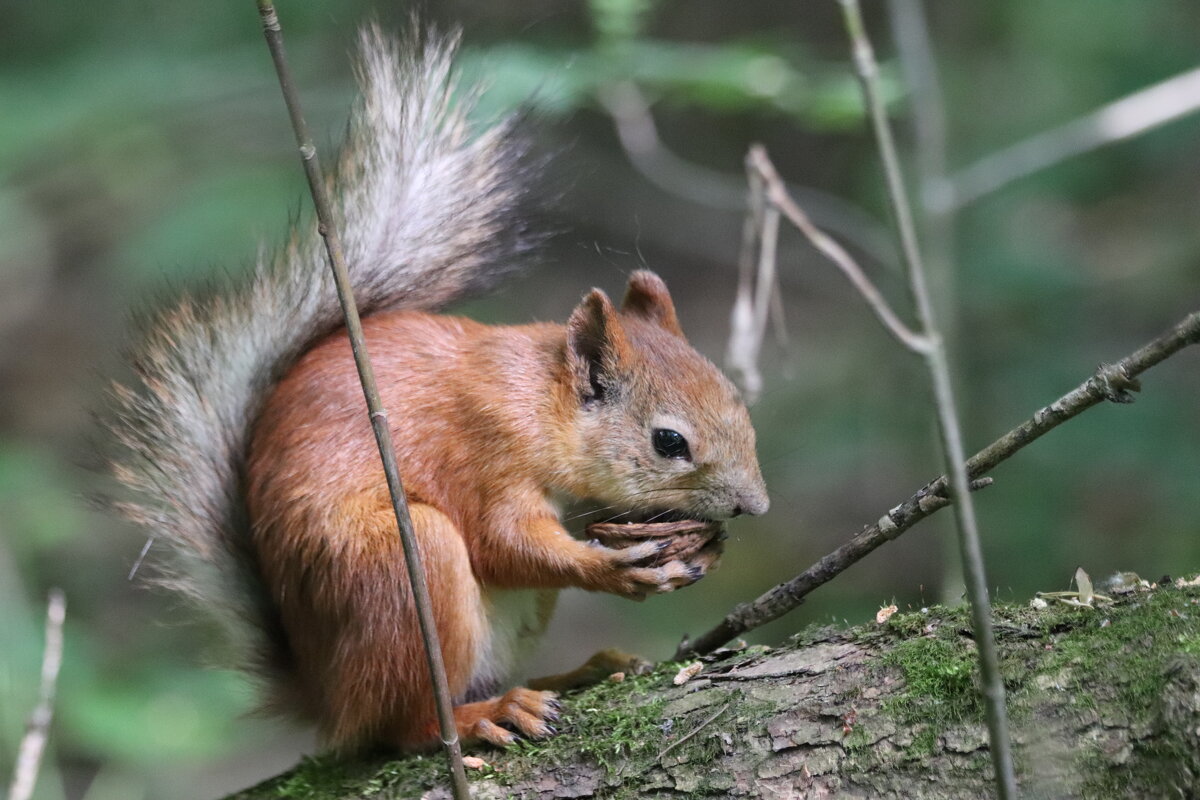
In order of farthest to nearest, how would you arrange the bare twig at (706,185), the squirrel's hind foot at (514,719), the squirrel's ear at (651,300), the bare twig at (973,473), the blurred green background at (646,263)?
1. the bare twig at (706,185)
2. the blurred green background at (646,263)
3. the squirrel's ear at (651,300)
4. the squirrel's hind foot at (514,719)
5. the bare twig at (973,473)

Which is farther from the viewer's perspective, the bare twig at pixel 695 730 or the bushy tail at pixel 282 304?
the bushy tail at pixel 282 304

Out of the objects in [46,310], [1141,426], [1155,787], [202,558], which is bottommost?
[1155,787]

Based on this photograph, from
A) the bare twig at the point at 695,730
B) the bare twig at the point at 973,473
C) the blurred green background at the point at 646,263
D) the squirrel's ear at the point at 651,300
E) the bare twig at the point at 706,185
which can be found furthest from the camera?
the bare twig at the point at 706,185

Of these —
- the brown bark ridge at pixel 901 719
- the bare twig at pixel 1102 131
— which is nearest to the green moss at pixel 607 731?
the brown bark ridge at pixel 901 719

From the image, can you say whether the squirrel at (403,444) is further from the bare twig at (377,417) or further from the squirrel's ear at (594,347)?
the bare twig at (377,417)

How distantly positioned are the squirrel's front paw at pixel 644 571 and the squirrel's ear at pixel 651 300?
686 mm

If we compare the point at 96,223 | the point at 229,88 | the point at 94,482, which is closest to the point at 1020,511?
the point at 229,88

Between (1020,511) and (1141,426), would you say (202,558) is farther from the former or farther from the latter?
(1141,426)

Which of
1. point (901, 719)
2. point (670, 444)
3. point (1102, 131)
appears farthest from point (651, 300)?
point (901, 719)

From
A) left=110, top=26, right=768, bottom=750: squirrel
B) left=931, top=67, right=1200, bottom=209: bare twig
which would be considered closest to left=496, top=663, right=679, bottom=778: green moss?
left=110, top=26, right=768, bottom=750: squirrel

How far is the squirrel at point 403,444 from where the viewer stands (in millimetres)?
2172

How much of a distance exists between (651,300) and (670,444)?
48 centimetres

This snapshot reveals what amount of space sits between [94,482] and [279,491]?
2.85 m

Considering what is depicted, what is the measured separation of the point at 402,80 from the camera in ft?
8.34
